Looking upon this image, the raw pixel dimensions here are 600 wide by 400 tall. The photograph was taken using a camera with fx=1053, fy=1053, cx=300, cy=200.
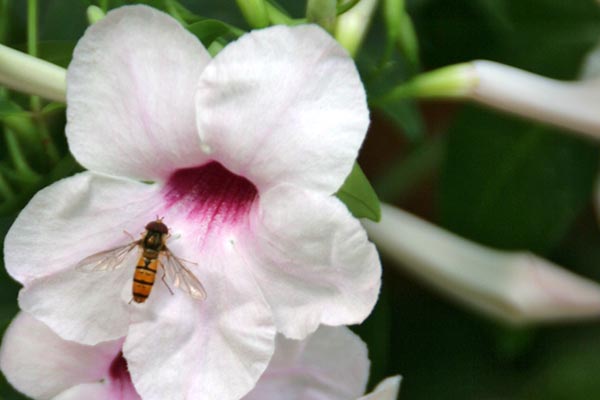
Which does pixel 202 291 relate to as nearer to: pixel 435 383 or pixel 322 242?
pixel 322 242

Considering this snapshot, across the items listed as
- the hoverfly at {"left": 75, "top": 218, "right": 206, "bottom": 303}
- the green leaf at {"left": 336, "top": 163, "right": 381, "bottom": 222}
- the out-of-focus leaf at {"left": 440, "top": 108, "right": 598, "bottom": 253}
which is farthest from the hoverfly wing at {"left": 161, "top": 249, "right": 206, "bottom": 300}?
the out-of-focus leaf at {"left": 440, "top": 108, "right": 598, "bottom": 253}

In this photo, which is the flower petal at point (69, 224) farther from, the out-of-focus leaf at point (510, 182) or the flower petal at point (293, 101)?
the out-of-focus leaf at point (510, 182)

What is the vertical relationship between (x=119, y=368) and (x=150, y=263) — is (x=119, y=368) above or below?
below

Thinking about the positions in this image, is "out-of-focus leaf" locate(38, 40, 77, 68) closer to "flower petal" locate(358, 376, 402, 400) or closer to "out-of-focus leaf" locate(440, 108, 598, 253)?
"flower petal" locate(358, 376, 402, 400)

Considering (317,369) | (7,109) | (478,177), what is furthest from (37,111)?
(478,177)

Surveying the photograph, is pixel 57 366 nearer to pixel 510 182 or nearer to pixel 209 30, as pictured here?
pixel 209 30

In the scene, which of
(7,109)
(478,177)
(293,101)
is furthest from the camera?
(478,177)

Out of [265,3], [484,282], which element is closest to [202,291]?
[265,3]
